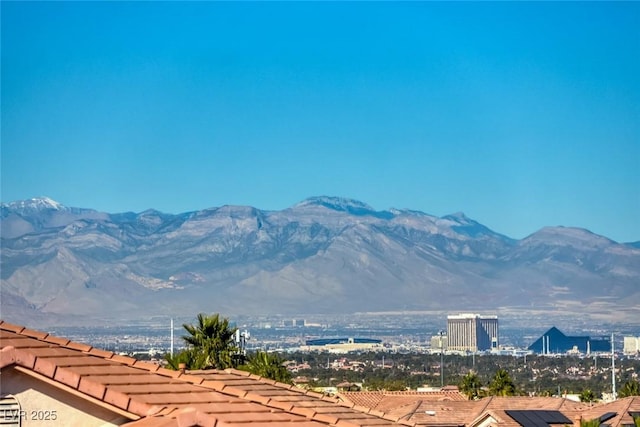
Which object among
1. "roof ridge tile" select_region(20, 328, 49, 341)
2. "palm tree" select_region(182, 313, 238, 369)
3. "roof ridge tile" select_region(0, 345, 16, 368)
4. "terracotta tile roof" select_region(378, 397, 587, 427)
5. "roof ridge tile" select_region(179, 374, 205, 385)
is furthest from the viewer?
"palm tree" select_region(182, 313, 238, 369)

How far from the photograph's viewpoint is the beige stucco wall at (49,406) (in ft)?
40.8

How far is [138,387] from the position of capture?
13.5m

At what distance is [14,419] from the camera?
12.4m

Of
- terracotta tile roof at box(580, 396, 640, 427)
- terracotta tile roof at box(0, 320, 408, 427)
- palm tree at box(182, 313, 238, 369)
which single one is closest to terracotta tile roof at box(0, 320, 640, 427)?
terracotta tile roof at box(0, 320, 408, 427)

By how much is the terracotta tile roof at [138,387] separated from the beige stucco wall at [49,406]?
0.13 m

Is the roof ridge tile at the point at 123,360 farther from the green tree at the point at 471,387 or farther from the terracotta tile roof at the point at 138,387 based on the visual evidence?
the green tree at the point at 471,387

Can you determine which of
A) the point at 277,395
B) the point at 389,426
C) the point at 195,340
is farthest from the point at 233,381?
the point at 195,340

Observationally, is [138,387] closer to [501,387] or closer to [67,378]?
[67,378]

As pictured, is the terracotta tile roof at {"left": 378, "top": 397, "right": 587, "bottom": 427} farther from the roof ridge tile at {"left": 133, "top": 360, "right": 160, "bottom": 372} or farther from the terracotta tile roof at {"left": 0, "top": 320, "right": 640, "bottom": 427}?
the roof ridge tile at {"left": 133, "top": 360, "right": 160, "bottom": 372}

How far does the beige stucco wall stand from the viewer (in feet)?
40.8

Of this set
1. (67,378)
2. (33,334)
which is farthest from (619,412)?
(67,378)

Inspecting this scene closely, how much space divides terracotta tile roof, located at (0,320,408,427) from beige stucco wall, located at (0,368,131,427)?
0.13 metres

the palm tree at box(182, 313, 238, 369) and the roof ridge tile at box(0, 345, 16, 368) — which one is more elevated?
the palm tree at box(182, 313, 238, 369)

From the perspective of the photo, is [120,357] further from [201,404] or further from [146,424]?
[146,424]
